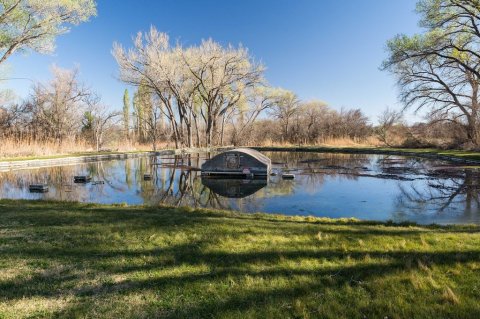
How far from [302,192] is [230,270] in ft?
26.2

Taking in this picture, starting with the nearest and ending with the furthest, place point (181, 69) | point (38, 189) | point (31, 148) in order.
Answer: point (38, 189) < point (31, 148) < point (181, 69)

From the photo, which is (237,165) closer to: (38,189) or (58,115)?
(38,189)

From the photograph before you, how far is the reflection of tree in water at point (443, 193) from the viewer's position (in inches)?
348

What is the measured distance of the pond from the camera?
8.53 meters

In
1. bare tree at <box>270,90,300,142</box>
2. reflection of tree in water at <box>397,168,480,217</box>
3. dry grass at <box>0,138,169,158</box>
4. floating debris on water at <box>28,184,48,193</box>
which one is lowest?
reflection of tree in water at <box>397,168,480,217</box>

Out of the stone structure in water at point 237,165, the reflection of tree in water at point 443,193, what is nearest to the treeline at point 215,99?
the stone structure in water at point 237,165

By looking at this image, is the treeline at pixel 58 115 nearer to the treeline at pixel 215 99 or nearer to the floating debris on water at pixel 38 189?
the treeline at pixel 215 99

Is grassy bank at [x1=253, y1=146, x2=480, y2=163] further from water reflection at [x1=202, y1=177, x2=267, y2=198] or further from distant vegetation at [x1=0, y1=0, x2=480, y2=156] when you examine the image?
water reflection at [x1=202, y1=177, x2=267, y2=198]

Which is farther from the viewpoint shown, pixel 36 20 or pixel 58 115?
pixel 58 115

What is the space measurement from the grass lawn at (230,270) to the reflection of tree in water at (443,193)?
13.7 ft

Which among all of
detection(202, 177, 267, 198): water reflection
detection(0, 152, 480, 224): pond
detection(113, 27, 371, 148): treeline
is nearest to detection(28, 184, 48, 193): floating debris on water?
detection(0, 152, 480, 224): pond

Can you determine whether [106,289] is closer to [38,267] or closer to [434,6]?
[38,267]

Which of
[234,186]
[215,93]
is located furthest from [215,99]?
[234,186]

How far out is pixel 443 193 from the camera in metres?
10.8
